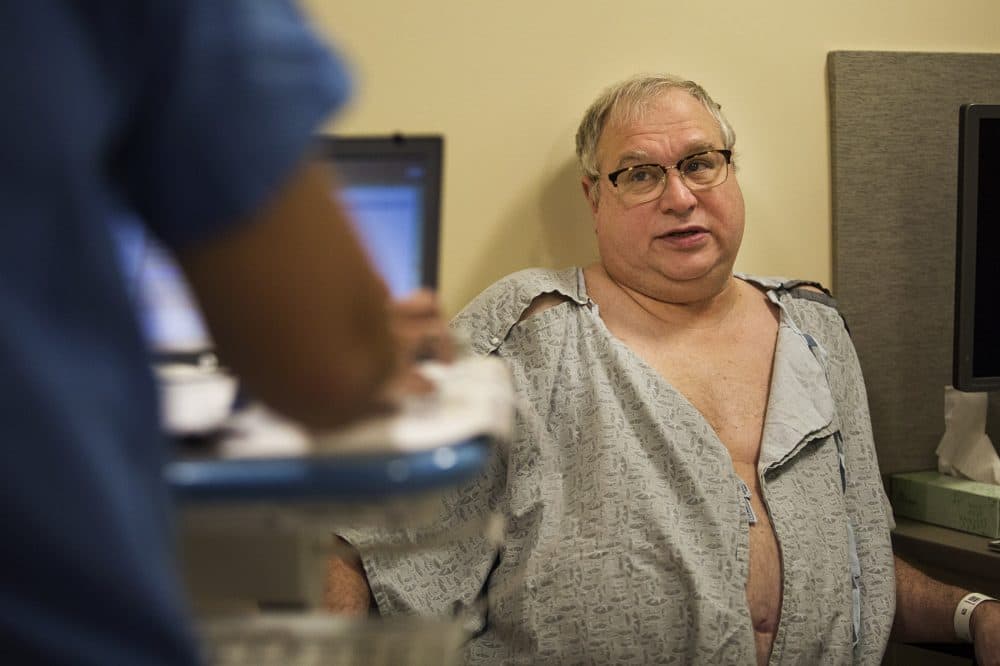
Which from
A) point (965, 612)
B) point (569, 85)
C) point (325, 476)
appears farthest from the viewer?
point (569, 85)

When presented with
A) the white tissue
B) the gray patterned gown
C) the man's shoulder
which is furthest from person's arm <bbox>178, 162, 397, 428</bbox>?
the white tissue

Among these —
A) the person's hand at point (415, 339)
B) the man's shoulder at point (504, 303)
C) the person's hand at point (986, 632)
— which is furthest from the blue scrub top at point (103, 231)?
the person's hand at point (986, 632)

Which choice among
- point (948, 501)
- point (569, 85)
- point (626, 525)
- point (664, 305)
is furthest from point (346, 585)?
point (948, 501)

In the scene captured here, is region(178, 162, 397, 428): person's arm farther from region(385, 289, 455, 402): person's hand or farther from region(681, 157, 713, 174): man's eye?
region(681, 157, 713, 174): man's eye

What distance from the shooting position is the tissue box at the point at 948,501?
1.94m

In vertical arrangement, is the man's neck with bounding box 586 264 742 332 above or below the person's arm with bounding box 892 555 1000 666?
above

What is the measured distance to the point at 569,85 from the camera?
2010mm

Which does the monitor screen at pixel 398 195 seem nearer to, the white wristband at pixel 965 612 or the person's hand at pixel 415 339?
the person's hand at pixel 415 339

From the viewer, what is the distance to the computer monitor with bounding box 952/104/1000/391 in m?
1.90

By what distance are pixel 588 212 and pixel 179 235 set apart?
5.25 ft

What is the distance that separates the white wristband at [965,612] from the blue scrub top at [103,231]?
62.3 inches

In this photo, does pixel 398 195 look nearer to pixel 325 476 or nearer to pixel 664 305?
pixel 664 305

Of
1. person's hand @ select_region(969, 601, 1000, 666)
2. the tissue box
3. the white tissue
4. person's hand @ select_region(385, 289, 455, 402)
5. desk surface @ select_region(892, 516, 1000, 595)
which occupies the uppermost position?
person's hand @ select_region(385, 289, 455, 402)

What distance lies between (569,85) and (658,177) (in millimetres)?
243
